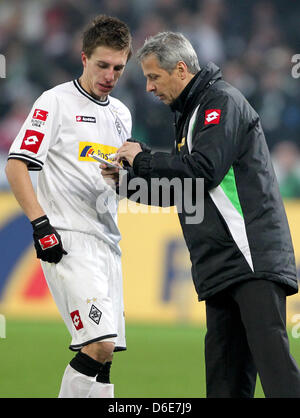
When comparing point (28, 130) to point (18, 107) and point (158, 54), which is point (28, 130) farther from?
point (18, 107)

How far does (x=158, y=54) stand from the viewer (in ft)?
13.2

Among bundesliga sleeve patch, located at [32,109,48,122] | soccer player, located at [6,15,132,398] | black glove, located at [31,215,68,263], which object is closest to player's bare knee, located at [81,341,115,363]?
soccer player, located at [6,15,132,398]

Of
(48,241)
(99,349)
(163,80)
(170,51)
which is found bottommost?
(99,349)

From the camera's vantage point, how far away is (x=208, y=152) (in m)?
3.68

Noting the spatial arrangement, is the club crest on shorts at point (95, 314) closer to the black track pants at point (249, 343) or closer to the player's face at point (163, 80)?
the black track pants at point (249, 343)

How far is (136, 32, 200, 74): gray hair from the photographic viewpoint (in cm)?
400

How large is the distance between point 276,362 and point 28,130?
1.80m

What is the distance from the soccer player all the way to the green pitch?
109 centimetres

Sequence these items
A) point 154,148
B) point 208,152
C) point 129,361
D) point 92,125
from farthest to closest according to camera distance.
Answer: point 154,148 < point 129,361 < point 92,125 < point 208,152

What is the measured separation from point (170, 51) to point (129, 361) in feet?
10.8

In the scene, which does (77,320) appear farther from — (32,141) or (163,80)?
(163,80)

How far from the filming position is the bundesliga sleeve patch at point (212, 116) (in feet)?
12.2

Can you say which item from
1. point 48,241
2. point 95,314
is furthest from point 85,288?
point 48,241
